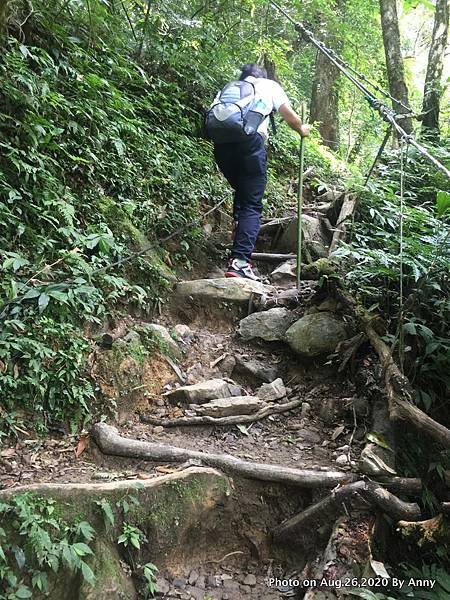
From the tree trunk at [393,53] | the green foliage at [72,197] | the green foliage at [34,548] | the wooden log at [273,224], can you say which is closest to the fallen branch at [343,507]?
the green foliage at [34,548]

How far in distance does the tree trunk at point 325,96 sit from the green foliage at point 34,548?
1143 cm

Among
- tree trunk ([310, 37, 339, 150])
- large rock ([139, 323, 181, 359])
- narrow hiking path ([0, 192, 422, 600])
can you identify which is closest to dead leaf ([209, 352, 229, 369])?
narrow hiking path ([0, 192, 422, 600])

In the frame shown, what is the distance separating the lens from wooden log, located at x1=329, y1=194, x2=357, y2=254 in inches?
235

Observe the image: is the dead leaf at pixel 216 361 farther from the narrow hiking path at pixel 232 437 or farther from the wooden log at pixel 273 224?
the wooden log at pixel 273 224

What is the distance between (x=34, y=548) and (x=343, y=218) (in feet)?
16.6

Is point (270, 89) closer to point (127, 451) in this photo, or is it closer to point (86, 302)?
point (86, 302)

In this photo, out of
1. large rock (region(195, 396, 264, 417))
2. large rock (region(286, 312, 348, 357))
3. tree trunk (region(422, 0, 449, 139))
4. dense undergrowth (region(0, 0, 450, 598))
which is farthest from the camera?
tree trunk (region(422, 0, 449, 139))

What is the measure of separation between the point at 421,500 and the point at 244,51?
8.29m

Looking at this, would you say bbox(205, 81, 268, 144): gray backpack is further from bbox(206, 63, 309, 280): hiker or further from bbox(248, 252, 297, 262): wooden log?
bbox(248, 252, 297, 262): wooden log

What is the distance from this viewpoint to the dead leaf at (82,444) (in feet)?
10.4

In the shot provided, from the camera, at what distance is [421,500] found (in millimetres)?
3178

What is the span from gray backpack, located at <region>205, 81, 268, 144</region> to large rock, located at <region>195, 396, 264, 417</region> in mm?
2800

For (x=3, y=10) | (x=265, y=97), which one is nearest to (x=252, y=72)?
(x=265, y=97)

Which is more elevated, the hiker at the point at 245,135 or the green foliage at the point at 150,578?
the hiker at the point at 245,135
